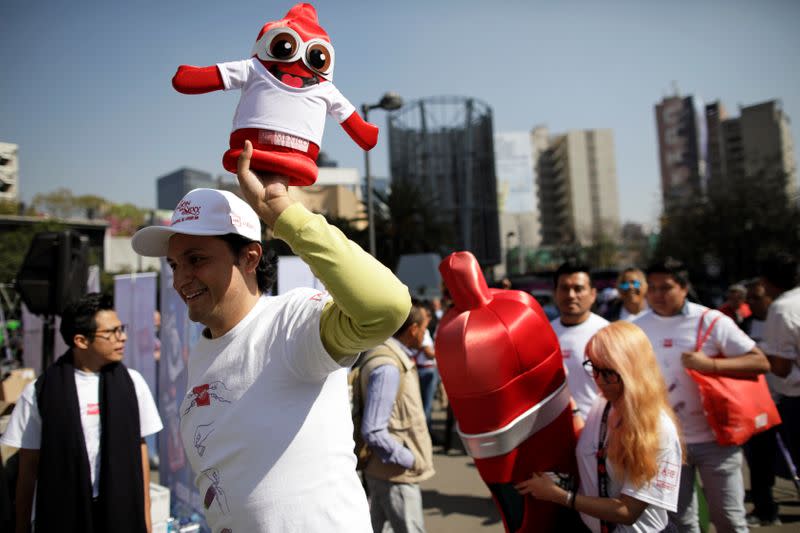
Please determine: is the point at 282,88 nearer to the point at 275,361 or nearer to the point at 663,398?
the point at 275,361

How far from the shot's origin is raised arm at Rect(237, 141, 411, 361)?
1.39 metres

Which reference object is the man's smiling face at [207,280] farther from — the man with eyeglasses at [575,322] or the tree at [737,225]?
the tree at [737,225]

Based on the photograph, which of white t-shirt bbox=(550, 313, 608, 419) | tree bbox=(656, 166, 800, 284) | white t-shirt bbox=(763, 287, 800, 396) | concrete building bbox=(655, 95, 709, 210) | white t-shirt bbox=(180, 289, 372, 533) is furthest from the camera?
concrete building bbox=(655, 95, 709, 210)

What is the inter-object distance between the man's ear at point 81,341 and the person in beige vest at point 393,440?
5.32 feet

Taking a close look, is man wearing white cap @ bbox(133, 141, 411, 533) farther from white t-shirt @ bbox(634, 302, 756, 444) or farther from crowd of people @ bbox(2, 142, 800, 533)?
white t-shirt @ bbox(634, 302, 756, 444)

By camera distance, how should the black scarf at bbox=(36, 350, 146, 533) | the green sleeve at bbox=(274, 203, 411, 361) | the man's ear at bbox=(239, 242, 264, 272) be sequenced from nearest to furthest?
the green sleeve at bbox=(274, 203, 411, 361) < the man's ear at bbox=(239, 242, 264, 272) < the black scarf at bbox=(36, 350, 146, 533)

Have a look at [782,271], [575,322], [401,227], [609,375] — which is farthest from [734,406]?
[401,227]

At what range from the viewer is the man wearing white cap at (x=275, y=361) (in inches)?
56.3

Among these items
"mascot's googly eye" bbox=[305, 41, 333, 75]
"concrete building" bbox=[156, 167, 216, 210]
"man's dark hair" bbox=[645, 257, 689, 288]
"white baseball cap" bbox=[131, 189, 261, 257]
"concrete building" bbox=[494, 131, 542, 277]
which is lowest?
"man's dark hair" bbox=[645, 257, 689, 288]

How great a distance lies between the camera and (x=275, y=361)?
162cm

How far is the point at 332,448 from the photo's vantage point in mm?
1656

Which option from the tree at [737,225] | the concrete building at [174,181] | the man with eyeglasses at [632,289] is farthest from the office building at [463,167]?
the concrete building at [174,181]

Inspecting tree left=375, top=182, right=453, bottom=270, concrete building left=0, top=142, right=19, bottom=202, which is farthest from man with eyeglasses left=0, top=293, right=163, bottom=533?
tree left=375, top=182, right=453, bottom=270

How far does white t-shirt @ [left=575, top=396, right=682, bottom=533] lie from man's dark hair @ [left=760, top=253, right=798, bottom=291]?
291 cm
